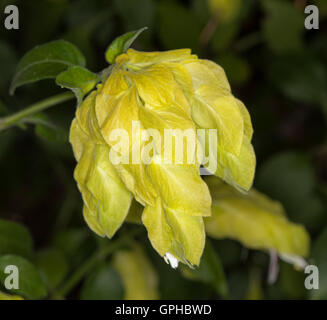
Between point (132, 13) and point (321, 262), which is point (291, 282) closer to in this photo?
point (321, 262)

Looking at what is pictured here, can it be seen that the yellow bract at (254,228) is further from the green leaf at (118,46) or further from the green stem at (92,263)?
the green leaf at (118,46)

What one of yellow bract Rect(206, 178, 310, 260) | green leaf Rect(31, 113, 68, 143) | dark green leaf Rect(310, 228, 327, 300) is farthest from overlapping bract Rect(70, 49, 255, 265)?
dark green leaf Rect(310, 228, 327, 300)

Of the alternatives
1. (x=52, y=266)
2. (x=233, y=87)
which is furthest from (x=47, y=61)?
(x=233, y=87)

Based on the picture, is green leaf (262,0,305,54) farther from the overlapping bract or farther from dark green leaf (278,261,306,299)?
the overlapping bract

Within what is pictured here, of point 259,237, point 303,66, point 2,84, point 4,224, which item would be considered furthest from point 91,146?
point 303,66

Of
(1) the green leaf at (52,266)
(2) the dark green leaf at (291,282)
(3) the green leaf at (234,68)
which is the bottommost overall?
(2) the dark green leaf at (291,282)

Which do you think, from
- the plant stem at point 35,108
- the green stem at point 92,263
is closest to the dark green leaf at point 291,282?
the green stem at point 92,263
